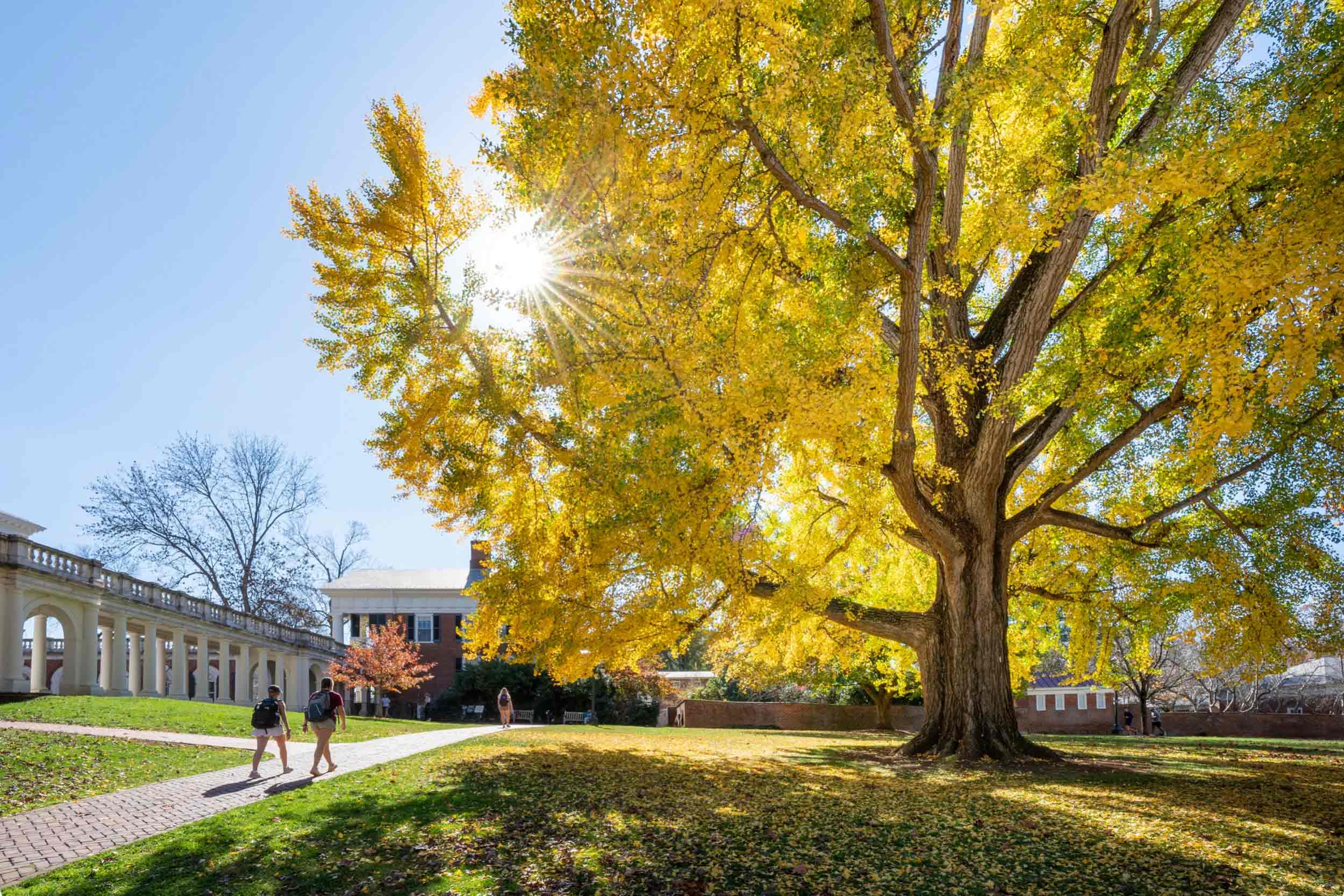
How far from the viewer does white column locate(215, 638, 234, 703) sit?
128 ft

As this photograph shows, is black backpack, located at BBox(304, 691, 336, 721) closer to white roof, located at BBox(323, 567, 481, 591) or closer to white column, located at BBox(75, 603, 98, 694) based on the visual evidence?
white column, located at BBox(75, 603, 98, 694)

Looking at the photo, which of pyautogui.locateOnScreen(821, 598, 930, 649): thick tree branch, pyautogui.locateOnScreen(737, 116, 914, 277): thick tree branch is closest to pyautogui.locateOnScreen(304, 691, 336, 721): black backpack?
pyautogui.locateOnScreen(821, 598, 930, 649): thick tree branch

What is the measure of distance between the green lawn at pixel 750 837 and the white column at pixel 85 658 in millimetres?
20666

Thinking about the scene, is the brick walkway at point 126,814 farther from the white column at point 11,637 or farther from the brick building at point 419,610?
the brick building at point 419,610

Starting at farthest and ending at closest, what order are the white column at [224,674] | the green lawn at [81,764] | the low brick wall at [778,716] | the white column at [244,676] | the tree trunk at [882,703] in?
the white column at [244,676], the white column at [224,674], the low brick wall at [778,716], the tree trunk at [882,703], the green lawn at [81,764]

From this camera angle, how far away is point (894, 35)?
1102cm

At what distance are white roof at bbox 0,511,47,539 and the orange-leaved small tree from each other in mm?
13857

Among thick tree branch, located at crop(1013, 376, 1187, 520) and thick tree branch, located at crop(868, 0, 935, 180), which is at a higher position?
thick tree branch, located at crop(868, 0, 935, 180)

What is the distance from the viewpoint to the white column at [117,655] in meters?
30.3

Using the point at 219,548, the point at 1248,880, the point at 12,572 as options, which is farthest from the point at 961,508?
the point at 219,548

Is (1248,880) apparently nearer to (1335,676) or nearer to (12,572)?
(12,572)

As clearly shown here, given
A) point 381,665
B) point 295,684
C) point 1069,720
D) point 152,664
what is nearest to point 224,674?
point 152,664

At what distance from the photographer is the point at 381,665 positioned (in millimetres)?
41938

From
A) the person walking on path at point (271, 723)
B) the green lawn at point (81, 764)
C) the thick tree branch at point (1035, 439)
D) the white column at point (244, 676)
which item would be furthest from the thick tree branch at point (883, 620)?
the white column at point (244, 676)
